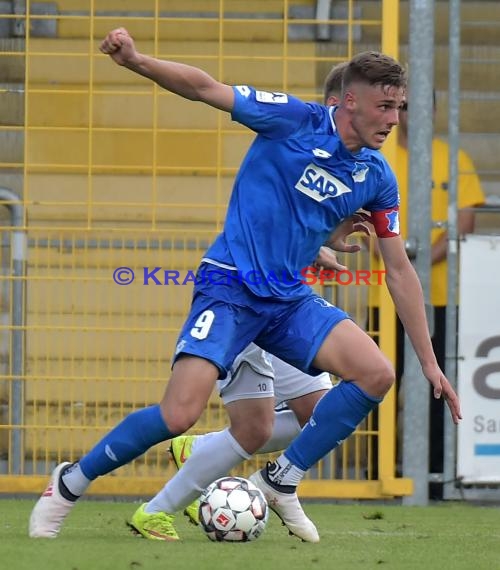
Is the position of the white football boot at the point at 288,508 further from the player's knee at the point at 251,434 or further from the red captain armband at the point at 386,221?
the red captain armband at the point at 386,221

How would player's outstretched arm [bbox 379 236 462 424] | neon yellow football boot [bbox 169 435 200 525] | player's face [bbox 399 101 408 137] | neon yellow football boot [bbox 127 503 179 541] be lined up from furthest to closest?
1. player's face [bbox 399 101 408 137]
2. neon yellow football boot [bbox 169 435 200 525]
3. player's outstretched arm [bbox 379 236 462 424]
4. neon yellow football boot [bbox 127 503 179 541]

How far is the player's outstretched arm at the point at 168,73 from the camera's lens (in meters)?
5.03

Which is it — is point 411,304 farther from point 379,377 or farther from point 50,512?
point 50,512

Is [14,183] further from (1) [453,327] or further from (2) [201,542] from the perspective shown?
(2) [201,542]

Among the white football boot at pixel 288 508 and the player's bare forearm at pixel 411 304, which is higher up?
the player's bare forearm at pixel 411 304

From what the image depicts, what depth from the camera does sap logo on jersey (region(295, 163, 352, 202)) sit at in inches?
226

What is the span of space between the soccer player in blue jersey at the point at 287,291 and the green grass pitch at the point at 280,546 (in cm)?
23

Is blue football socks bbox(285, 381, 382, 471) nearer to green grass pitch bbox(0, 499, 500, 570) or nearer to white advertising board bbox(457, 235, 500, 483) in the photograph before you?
green grass pitch bbox(0, 499, 500, 570)

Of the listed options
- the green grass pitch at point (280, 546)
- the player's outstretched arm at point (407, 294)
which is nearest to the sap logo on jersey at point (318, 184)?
the player's outstretched arm at point (407, 294)

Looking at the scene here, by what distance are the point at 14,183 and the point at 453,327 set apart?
2.64 metres

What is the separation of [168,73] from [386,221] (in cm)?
122

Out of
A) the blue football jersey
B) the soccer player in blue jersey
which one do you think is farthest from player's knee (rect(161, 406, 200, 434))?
the blue football jersey

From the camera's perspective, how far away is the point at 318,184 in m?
5.77

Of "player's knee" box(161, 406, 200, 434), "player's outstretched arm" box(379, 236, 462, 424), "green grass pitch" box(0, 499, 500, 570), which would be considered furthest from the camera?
"player's outstretched arm" box(379, 236, 462, 424)
